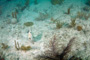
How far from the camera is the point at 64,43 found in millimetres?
5383

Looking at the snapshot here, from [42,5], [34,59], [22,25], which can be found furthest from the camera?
[42,5]

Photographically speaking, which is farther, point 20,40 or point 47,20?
point 47,20

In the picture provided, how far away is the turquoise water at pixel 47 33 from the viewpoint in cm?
462

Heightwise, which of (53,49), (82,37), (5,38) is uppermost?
(53,49)

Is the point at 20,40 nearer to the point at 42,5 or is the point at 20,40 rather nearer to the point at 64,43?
the point at 64,43

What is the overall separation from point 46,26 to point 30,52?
2.50 meters

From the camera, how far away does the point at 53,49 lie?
4137 mm

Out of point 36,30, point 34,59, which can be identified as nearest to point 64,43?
point 34,59

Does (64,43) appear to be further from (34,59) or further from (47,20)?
(47,20)

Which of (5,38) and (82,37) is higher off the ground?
(82,37)

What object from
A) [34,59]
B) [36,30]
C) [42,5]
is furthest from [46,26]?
[42,5]

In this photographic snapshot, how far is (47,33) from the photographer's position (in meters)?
6.27

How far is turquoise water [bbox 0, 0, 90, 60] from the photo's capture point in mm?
4624

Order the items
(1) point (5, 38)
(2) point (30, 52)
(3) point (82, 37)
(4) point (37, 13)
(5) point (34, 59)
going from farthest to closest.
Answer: (4) point (37, 13) < (1) point (5, 38) < (3) point (82, 37) < (2) point (30, 52) < (5) point (34, 59)
